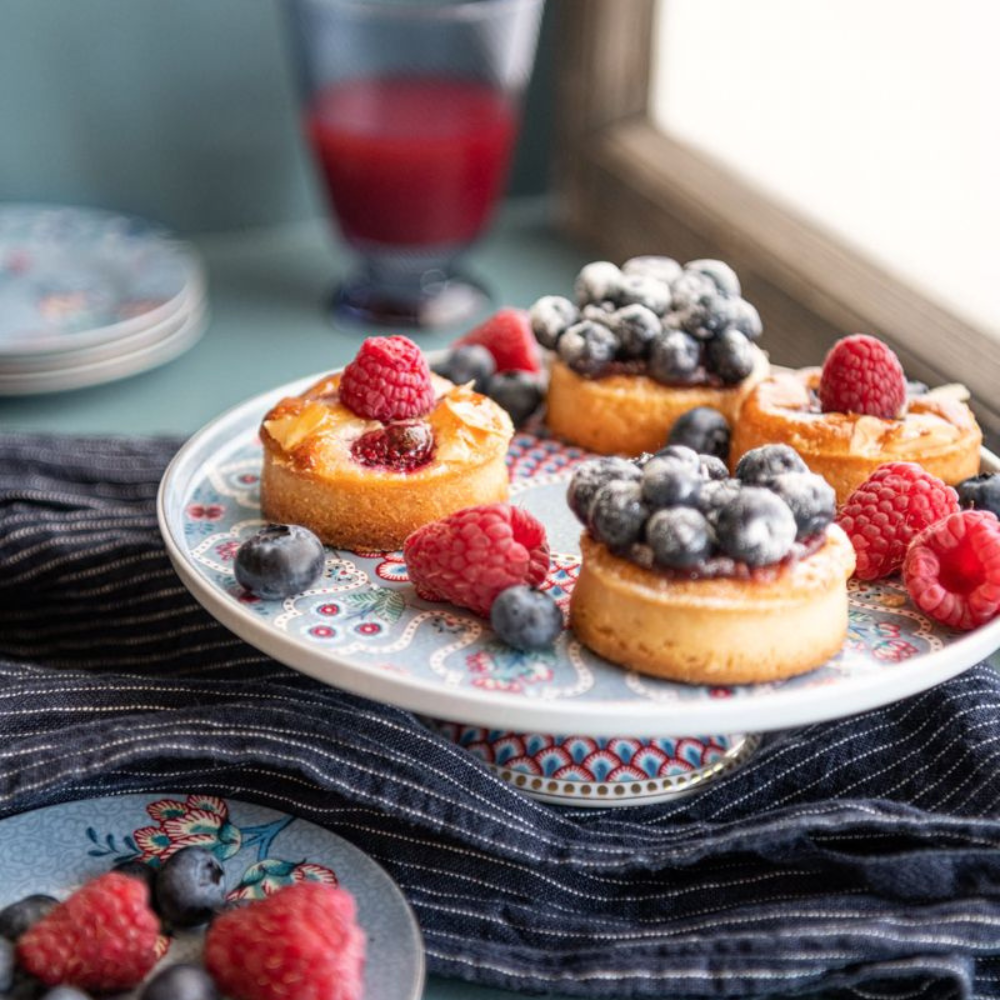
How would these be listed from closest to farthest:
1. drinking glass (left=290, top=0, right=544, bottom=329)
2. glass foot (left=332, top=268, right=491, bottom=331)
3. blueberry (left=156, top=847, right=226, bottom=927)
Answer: blueberry (left=156, top=847, right=226, bottom=927) → drinking glass (left=290, top=0, right=544, bottom=329) → glass foot (left=332, top=268, right=491, bottom=331)

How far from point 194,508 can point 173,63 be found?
1259mm

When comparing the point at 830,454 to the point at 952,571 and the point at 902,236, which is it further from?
the point at 902,236

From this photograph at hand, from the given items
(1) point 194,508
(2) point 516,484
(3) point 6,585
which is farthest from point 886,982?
(3) point 6,585

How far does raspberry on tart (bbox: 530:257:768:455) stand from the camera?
1.43 metres

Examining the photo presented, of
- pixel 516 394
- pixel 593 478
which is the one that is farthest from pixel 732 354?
pixel 593 478

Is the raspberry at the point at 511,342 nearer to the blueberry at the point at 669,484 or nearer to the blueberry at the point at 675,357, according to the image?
the blueberry at the point at 675,357

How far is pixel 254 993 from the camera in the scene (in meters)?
0.94

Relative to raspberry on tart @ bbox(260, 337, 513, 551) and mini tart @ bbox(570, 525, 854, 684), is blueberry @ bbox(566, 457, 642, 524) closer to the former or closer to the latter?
mini tart @ bbox(570, 525, 854, 684)

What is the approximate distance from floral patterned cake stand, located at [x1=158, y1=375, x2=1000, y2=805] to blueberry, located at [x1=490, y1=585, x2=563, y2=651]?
16mm

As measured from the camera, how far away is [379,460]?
128 centimetres

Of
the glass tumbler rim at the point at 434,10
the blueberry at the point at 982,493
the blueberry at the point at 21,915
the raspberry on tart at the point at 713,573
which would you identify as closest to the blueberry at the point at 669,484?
the raspberry on tart at the point at 713,573

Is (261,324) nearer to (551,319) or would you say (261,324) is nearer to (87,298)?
(87,298)

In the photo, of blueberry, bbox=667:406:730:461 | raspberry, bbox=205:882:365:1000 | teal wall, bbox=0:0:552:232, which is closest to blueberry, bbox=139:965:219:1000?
raspberry, bbox=205:882:365:1000

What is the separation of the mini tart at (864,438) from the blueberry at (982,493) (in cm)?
4
